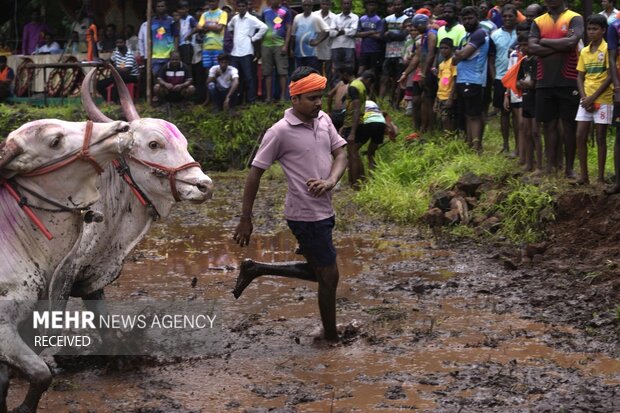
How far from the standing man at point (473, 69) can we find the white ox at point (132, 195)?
7.52m

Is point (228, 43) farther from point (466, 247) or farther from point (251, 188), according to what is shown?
point (251, 188)

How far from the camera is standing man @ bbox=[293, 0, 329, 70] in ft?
54.7

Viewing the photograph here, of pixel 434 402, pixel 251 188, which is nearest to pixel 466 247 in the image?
pixel 251 188

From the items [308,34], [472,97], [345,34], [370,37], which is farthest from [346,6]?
[472,97]

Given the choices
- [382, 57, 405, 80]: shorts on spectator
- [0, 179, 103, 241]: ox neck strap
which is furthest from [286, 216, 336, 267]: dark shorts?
[382, 57, 405, 80]: shorts on spectator

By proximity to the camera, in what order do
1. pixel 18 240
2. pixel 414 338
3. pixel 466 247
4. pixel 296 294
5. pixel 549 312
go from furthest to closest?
pixel 466 247 < pixel 296 294 < pixel 549 312 < pixel 414 338 < pixel 18 240

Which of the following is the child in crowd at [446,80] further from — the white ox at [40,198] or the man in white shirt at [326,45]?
the white ox at [40,198]

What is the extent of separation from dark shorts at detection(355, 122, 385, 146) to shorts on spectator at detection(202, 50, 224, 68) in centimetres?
397

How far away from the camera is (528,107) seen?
38.6 ft

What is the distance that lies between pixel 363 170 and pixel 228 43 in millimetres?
3965

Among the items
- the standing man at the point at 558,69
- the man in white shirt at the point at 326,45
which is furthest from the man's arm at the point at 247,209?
the man in white shirt at the point at 326,45

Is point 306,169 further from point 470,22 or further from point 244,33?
point 244,33

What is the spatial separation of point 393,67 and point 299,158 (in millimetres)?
10349

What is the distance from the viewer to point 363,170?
578 inches
